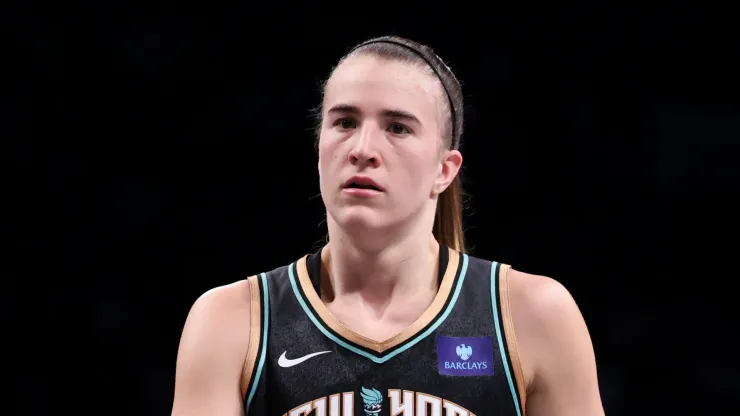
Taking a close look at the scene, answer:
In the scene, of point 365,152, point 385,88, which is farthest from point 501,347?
point 385,88

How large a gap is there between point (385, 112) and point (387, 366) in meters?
0.54

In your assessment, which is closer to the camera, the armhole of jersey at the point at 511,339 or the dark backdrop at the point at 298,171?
the armhole of jersey at the point at 511,339

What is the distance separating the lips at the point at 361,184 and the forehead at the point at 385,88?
6.3 inches

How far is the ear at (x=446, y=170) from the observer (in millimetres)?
2133

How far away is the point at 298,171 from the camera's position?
3.81 meters

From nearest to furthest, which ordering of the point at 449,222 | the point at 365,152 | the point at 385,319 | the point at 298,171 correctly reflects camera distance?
the point at 365,152 < the point at 385,319 < the point at 449,222 < the point at 298,171

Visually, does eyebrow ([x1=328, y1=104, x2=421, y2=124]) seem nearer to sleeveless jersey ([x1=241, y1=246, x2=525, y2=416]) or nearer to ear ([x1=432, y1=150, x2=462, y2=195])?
ear ([x1=432, y1=150, x2=462, y2=195])

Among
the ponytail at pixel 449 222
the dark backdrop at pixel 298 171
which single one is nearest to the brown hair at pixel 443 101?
the ponytail at pixel 449 222

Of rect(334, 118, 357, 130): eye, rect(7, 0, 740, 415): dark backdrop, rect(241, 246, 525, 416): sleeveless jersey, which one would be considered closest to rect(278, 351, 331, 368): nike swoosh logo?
rect(241, 246, 525, 416): sleeveless jersey

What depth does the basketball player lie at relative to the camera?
1.97 metres

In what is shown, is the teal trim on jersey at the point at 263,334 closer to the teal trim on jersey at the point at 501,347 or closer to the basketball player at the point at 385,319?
the basketball player at the point at 385,319

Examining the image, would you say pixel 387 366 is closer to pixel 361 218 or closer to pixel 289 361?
pixel 289 361

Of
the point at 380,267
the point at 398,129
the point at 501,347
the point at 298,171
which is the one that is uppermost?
the point at 298,171

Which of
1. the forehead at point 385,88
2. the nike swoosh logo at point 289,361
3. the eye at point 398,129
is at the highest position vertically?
the forehead at point 385,88
